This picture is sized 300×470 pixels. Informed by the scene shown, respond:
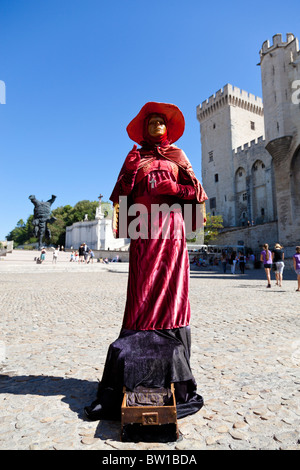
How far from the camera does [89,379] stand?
2.93 m

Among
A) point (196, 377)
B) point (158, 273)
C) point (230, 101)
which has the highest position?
point (230, 101)

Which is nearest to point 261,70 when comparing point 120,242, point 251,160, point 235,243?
point 251,160

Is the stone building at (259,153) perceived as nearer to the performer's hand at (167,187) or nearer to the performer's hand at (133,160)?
the performer's hand at (167,187)

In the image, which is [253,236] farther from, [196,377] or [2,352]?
[2,352]

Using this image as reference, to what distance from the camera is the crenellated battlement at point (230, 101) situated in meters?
44.0

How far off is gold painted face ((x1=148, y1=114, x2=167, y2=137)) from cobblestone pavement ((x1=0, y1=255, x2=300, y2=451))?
2.34 m

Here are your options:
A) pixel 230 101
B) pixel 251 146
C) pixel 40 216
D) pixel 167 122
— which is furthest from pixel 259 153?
pixel 167 122

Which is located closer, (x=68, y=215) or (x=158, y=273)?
(x=158, y=273)

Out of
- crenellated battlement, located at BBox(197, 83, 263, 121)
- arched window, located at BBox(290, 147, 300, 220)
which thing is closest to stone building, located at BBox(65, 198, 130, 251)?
crenellated battlement, located at BBox(197, 83, 263, 121)

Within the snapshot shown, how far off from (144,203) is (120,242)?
58.4 metres

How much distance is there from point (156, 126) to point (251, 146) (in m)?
42.4

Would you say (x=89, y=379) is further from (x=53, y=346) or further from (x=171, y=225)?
(x=171, y=225)

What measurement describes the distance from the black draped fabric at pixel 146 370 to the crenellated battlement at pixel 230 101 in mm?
47914

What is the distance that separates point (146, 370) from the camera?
85.6 inches
